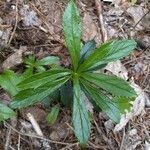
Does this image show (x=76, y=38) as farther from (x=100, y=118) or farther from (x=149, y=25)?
(x=149, y=25)

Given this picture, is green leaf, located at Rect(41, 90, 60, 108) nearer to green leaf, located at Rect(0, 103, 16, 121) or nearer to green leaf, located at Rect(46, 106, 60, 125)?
green leaf, located at Rect(46, 106, 60, 125)

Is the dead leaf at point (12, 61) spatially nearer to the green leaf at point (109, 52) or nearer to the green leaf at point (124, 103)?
the green leaf at point (109, 52)

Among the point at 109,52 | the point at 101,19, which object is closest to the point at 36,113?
the point at 109,52

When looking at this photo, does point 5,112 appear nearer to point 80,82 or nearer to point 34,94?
point 34,94

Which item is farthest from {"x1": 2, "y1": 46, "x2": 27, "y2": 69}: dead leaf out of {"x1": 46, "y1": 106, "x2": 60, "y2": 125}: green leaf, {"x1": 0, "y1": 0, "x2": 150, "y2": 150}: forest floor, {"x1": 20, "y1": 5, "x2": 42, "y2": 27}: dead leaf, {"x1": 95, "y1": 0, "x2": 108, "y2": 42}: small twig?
{"x1": 95, "y1": 0, "x2": 108, "y2": 42}: small twig

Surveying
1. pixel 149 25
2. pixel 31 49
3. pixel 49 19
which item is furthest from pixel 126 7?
pixel 31 49

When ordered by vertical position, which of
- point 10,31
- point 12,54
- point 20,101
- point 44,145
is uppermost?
point 10,31

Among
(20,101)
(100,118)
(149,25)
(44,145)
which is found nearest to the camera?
(20,101)

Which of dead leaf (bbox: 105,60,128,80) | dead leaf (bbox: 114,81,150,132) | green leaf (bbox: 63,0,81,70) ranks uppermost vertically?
green leaf (bbox: 63,0,81,70)

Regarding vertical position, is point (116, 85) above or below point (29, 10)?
below
